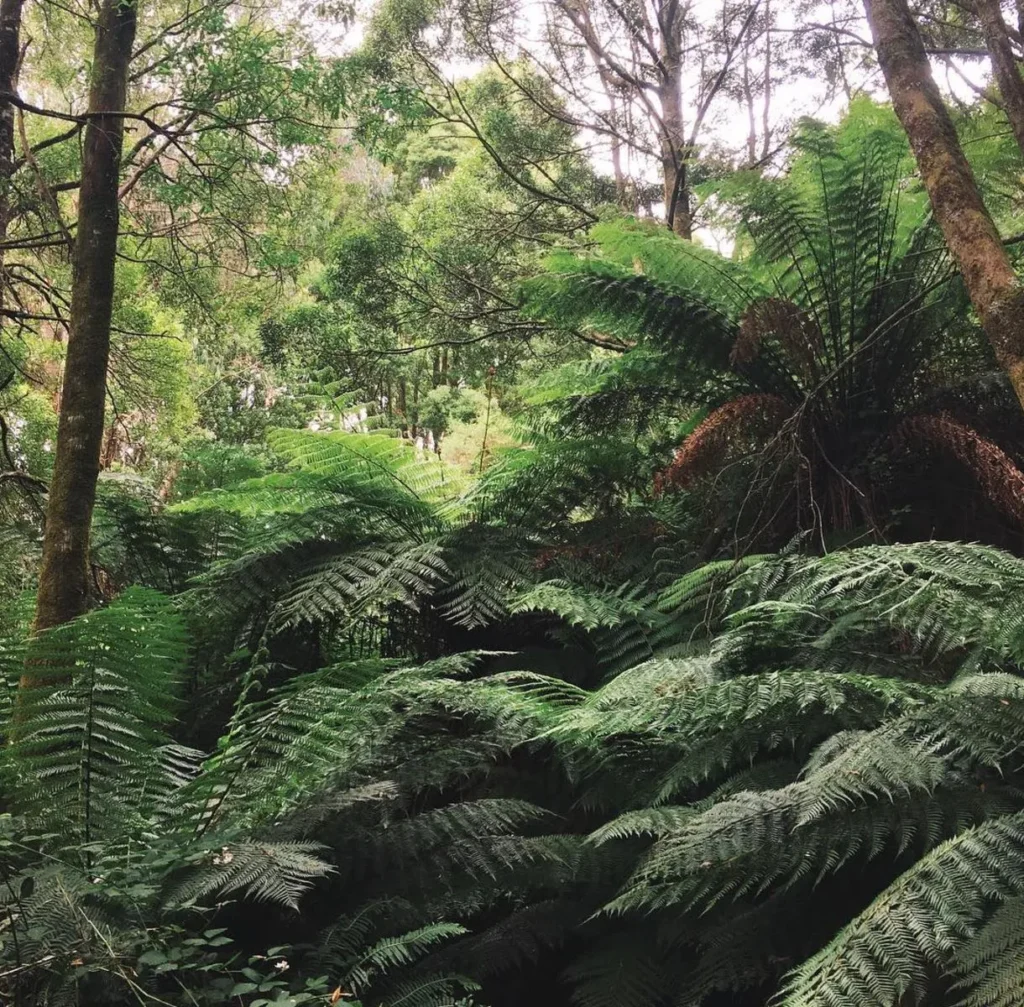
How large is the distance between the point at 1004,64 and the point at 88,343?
3299mm

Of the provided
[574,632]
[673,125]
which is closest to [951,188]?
[574,632]

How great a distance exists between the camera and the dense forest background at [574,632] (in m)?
1.18

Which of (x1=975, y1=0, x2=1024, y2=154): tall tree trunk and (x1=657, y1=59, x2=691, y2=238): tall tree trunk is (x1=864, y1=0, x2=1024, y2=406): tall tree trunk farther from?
(x1=657, y1=59, x2=691, y2=238): tall tree trunk

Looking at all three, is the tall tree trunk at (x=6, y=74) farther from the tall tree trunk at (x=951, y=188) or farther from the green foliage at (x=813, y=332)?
the tall tree trunk at (x=951, y=188)

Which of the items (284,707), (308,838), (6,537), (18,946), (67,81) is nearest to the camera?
(18,946)

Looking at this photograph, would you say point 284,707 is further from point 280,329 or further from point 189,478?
point 280,329

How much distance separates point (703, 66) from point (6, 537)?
601 cm

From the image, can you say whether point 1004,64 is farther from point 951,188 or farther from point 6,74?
point 6,74

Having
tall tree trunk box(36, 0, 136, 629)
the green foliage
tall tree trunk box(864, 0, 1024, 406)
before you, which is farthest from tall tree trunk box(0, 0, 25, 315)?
tall tree trunk box(864, 0, 1024, 406)

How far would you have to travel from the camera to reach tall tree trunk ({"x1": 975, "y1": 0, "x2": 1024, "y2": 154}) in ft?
9.08

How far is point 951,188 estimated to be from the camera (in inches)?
81.6

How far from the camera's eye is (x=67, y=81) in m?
4.68

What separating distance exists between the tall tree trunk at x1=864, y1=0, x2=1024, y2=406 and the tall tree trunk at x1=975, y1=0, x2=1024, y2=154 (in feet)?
2.49

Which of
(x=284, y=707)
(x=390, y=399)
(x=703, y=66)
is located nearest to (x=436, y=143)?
(x=390, y=399)
